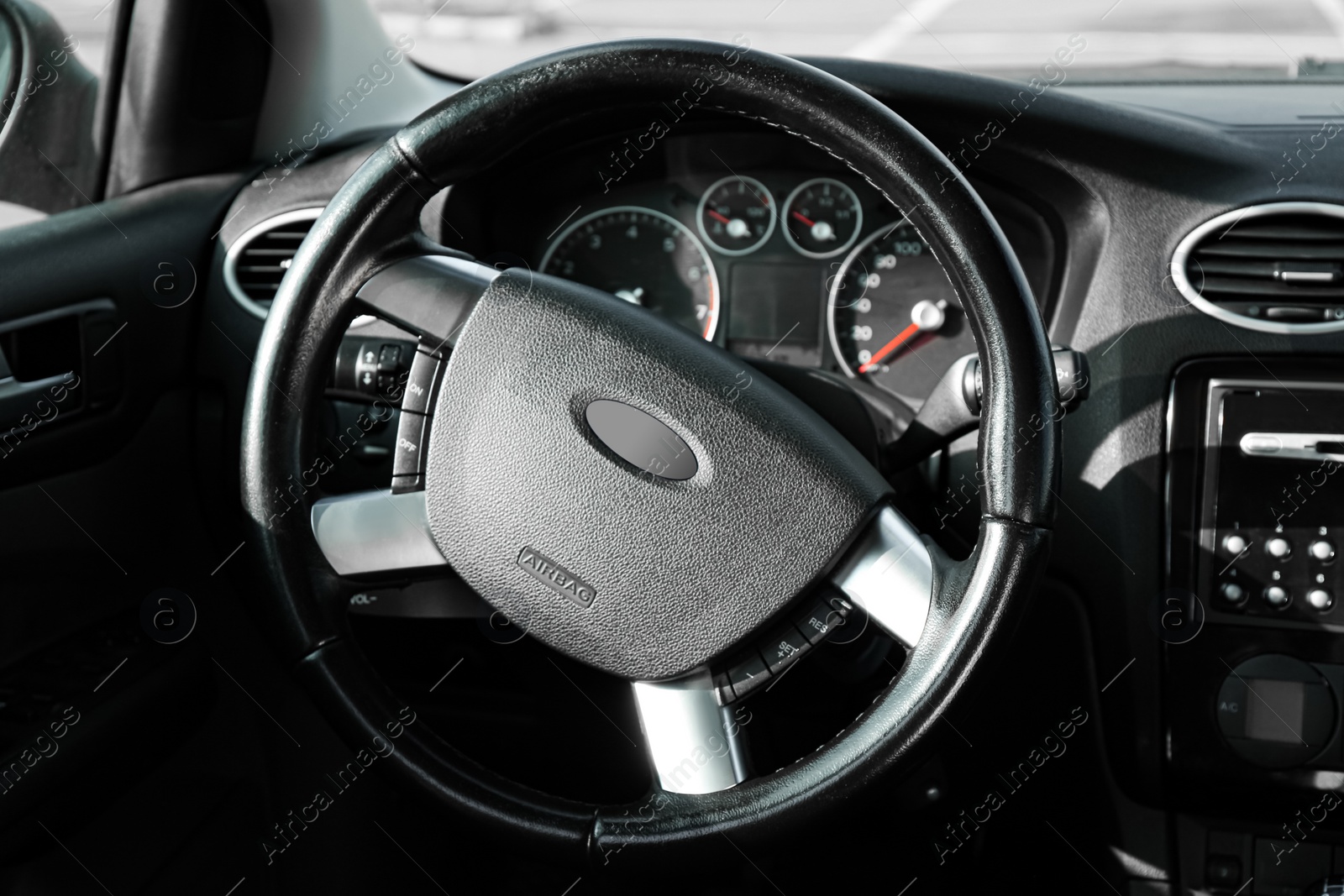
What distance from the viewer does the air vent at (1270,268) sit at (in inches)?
49.6

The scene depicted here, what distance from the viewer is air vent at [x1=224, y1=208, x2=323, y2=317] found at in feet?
5.03

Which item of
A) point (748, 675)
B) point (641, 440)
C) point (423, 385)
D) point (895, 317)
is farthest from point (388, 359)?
point (895, 317)

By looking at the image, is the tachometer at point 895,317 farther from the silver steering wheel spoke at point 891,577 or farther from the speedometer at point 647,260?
the silver steering wheel spoke at point 891,577

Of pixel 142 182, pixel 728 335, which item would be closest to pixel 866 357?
pixel 728 335

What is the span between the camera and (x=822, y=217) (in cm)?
149

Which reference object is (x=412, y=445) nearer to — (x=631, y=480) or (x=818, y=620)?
(x=631, y=480)

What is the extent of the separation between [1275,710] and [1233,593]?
0.47 ft

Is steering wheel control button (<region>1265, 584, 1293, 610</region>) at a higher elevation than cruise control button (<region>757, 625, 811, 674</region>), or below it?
below

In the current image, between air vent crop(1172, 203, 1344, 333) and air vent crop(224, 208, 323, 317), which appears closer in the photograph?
air vent crop(1172, 203, 1344, 333)

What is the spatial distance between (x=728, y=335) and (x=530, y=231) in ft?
1.05

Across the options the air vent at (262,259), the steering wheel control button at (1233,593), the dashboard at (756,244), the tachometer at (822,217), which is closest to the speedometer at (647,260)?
the dashboard at (756,244)

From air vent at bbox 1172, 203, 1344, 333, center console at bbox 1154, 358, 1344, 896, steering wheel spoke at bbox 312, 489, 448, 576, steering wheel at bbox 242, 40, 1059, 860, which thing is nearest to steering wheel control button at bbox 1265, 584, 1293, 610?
center console at bbox 1154, 358, 1344, 896

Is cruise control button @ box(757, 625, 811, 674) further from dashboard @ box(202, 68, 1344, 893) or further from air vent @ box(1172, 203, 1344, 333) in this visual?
air vent @ box(1172, 203, 1344, 333)

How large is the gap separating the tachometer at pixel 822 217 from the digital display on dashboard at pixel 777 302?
0.03 meters
